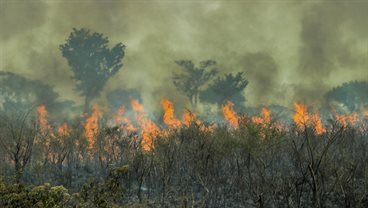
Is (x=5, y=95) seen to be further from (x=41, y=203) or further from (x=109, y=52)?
(x=41, y=203)

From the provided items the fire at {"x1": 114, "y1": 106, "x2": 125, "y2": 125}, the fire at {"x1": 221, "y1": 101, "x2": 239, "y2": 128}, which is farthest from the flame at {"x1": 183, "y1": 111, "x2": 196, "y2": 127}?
Result: the fire at {"x1": 114, "y1": 106, "x2": 125, "y2": 125}

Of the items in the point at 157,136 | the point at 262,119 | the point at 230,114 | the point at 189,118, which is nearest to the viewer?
the point at 157,136

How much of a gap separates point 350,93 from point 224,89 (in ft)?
134

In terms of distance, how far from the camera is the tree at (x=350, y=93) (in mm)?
117812

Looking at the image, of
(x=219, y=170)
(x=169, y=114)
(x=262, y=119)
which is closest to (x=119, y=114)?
(x=169, y=114)

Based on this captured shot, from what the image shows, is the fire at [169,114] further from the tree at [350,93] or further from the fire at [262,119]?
the tree at [350,93]

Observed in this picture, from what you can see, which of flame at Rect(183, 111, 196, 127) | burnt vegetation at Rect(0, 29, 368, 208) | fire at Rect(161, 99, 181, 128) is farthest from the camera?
fire at Rect(161, 99, 181, 128)

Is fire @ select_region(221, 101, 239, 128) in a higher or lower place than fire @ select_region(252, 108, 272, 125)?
higher

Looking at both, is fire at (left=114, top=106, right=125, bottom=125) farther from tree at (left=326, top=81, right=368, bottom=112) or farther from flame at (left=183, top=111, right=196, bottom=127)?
tree at (left=326, top=81, right=368, bottom=112)

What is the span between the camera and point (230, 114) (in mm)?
100312

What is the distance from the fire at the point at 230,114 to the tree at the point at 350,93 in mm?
35333

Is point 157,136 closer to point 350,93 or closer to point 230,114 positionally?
point 230,114

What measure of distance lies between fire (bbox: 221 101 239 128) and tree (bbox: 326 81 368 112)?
35333 mm

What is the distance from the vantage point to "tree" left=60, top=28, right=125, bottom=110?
97.4 meters
